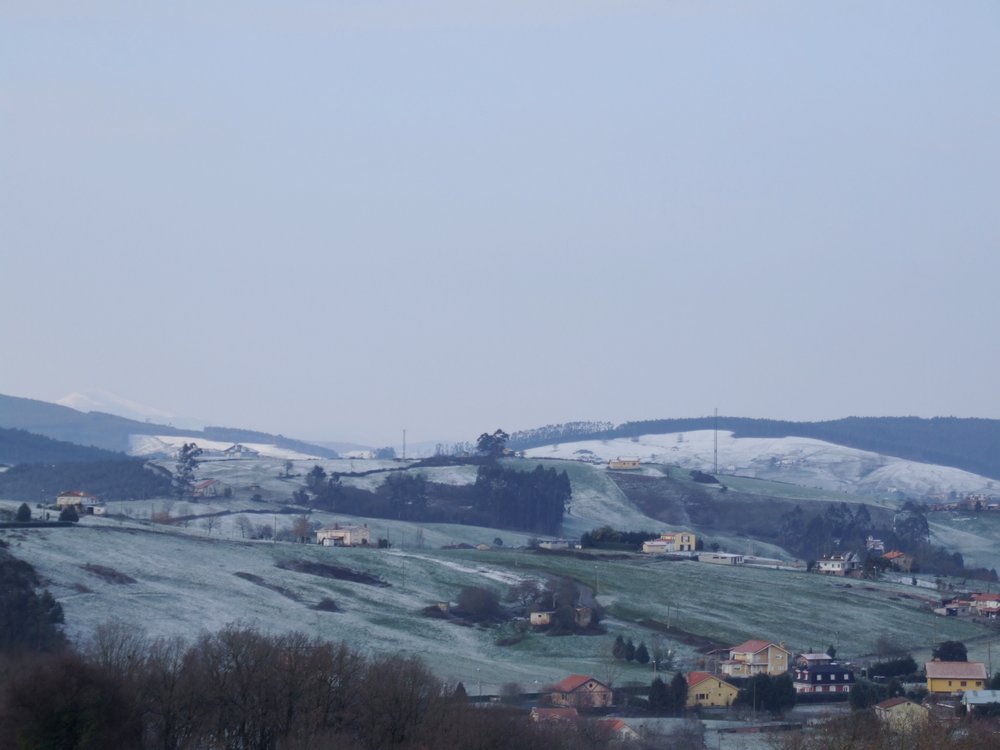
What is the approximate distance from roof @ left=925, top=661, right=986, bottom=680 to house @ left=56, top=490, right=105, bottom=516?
49.5 meters

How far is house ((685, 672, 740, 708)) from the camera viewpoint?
56594 millimetres

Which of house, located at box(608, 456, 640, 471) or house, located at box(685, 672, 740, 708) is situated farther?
house, located at box(608, 456, 640, 471)

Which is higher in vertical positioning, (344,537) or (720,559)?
(344,537)

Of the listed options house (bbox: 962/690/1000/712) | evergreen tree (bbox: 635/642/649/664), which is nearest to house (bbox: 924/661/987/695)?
house (bbox: 962/690/1000/712)

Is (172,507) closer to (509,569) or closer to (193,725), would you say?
(509,569)

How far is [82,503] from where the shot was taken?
333 ft

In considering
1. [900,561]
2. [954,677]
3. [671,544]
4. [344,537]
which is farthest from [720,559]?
[954,677]

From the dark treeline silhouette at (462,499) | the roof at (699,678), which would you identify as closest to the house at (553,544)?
the dark treeline silhouette at (462,499)

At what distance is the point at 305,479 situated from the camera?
139m

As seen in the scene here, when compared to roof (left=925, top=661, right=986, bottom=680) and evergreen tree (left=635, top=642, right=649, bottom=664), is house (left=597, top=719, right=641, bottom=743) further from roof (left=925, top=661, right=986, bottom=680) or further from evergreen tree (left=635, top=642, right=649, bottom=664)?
evergreen tree (left=635, top=642, right=649, bottom=664)

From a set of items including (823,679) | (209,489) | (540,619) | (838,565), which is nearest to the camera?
(823,679)

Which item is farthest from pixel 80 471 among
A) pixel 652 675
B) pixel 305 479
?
pixel 652 675

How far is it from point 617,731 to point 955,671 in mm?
17571

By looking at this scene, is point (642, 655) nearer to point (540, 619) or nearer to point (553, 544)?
point (540, 619)
